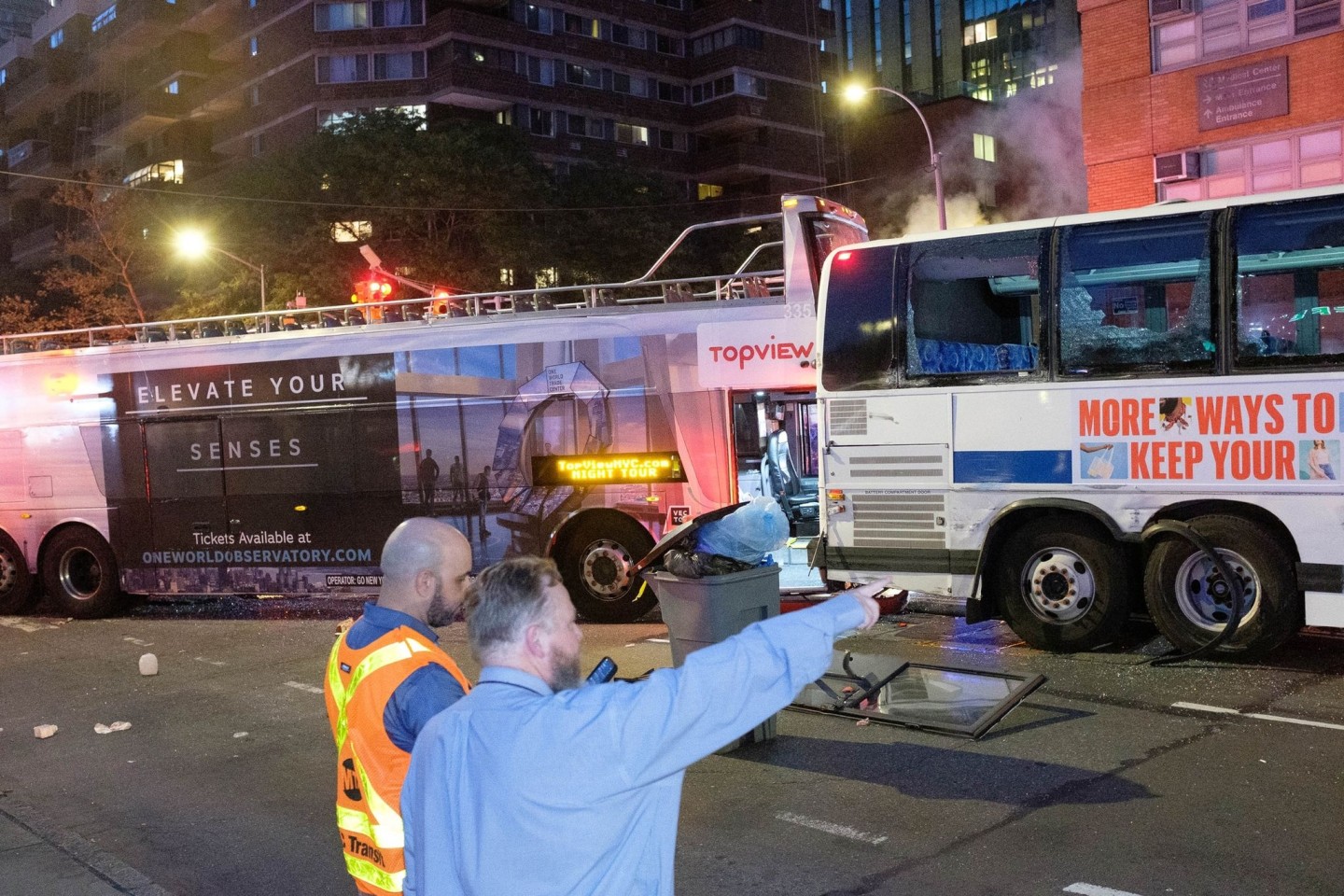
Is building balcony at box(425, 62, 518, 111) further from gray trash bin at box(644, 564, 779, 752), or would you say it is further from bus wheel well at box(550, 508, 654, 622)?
gray trash bin at box(644, 564, 779, 752)

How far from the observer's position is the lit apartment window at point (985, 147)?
5512 centimetres

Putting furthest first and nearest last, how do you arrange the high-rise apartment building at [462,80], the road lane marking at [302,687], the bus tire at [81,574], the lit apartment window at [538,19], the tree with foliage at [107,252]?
the lit apartment window at [538,19]
the high-rise apartment building at [462,80]
the tree with foliage at [107,252]
the bus tire at [81,574]
the road lane marking at [302,687]

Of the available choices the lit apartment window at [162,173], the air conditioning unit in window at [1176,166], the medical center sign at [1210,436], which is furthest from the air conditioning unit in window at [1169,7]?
the lit apartment window at [162,173]

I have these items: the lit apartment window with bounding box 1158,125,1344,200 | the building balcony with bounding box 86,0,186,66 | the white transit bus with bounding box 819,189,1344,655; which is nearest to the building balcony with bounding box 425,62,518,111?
the building balcony with bounding box 86,0,186,66

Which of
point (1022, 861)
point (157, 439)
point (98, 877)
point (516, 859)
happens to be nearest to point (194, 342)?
point (157, 439)

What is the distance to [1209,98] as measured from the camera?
20406 mm

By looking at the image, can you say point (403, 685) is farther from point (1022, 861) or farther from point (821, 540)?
point (821, 540)

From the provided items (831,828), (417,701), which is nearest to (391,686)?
(417,701)

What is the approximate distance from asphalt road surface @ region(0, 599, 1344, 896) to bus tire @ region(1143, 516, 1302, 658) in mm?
248

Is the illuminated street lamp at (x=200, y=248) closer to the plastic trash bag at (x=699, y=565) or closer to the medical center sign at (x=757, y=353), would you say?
the medical center sign at (x=757, y=353)

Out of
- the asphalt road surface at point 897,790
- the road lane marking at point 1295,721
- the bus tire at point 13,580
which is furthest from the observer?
the bus tire at point 13,580

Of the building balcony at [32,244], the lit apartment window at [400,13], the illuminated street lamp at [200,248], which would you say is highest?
the lit apartment window at [400,13]

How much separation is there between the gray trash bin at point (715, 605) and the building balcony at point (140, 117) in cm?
5961

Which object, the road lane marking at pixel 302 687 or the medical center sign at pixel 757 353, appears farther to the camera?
the medical center sign at pixel 757 353
